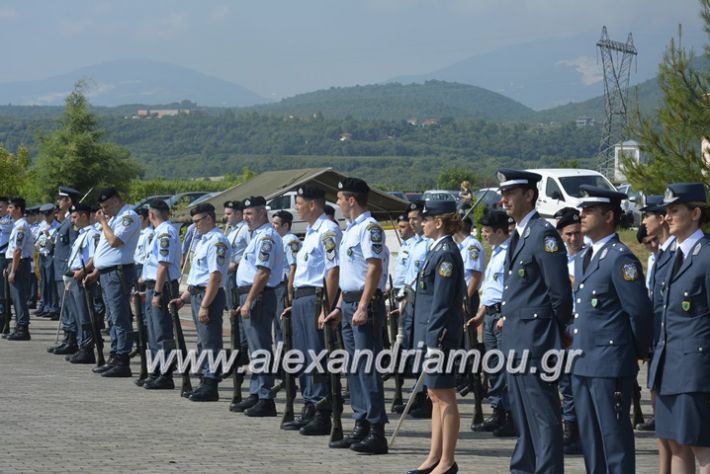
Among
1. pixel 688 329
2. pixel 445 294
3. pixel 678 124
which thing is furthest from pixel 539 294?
pixel 678 124

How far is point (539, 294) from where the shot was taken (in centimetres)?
751

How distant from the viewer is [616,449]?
714cm

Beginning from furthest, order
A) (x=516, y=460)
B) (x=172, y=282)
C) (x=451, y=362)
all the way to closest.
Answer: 1. (x=172, y=282)
2. (x=451, y=362)
3. (x=516, y=460)

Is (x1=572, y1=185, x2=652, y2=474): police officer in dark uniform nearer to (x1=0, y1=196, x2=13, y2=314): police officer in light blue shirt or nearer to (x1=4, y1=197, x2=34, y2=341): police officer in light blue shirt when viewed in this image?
(x1=4, y1=197, x2=34, y2=341): police officer in light blue shirt

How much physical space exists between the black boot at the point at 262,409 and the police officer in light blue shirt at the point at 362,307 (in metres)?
1.76

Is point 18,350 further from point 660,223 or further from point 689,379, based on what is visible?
point 689,379

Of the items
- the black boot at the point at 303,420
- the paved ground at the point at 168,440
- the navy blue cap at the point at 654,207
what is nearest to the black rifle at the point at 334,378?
the paved ground at the point at 168,440

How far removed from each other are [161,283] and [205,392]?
4.38 feet

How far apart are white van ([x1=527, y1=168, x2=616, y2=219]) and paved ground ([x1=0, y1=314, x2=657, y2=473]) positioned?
21.6 metres

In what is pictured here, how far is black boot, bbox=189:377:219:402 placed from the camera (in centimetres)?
1251

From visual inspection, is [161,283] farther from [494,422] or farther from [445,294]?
[445,294]

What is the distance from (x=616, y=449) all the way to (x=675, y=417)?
1.35ft

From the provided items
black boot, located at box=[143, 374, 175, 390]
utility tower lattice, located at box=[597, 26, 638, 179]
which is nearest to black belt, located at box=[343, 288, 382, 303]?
black boot, located at box=[143, 374, 175, 390]

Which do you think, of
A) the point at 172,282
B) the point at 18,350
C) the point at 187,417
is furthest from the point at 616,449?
the point at 18,350
